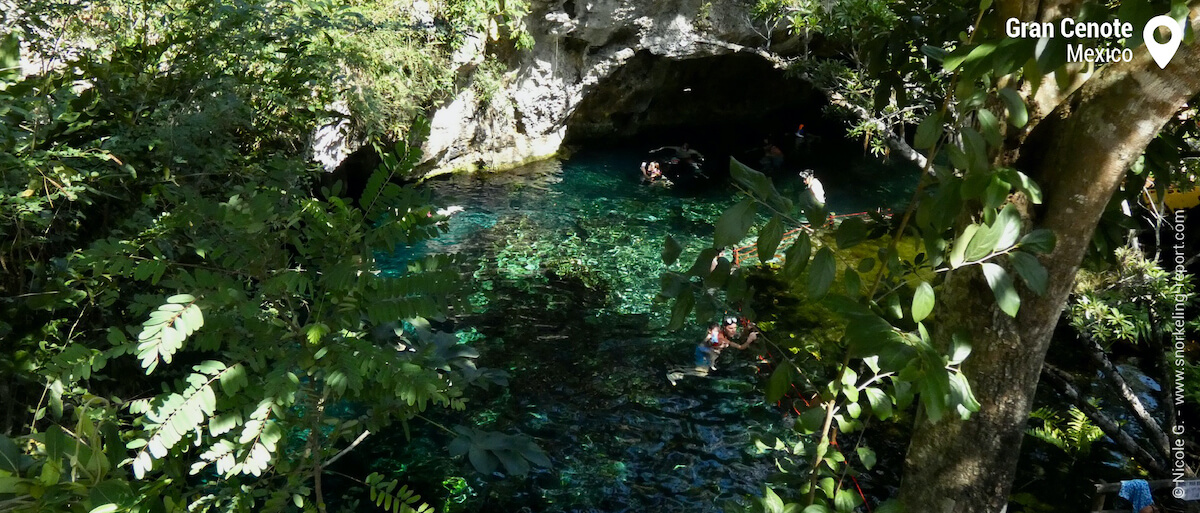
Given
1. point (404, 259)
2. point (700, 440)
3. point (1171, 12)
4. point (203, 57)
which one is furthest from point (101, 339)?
point (404, 259)

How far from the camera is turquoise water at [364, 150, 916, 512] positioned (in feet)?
16.0

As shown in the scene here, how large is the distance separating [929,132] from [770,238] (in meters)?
0.37

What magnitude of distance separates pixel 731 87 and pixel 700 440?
548 inches

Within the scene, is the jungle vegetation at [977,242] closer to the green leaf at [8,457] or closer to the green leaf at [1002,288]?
the green leaf at [1002,288]

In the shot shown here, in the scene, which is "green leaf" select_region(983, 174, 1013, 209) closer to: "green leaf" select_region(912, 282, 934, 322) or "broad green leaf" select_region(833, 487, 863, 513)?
"green leaf" select_region(912, 282, 934, 322)

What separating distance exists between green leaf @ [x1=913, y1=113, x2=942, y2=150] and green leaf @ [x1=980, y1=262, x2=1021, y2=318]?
0.84 feet

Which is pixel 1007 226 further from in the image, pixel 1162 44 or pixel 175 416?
pixel 175 416

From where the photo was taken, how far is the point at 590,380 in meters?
6.21

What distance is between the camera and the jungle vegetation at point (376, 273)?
1500 millimetres

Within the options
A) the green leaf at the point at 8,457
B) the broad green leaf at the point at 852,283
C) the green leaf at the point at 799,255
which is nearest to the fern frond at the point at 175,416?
the green leaf at the point at 8,457

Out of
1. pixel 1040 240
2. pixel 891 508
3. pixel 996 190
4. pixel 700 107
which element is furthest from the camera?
pixel 700 107

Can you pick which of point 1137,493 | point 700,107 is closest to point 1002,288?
point 1137,493

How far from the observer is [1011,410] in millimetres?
2018

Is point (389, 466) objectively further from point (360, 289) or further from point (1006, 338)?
point (1006, 338)
